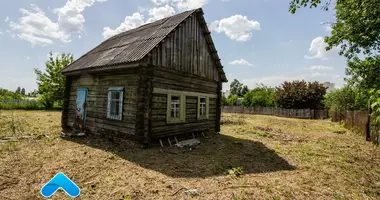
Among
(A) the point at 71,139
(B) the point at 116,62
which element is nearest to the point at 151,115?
(B) the point at 116,62

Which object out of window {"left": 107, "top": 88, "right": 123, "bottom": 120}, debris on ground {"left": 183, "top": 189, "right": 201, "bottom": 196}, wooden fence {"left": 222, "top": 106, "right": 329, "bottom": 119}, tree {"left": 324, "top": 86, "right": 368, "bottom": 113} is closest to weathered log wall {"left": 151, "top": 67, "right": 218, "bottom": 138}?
window {"left": 107, "top": 88, "right": 123, "bottom": 120}

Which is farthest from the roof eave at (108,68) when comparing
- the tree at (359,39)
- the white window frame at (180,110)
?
the tree at (359,39)

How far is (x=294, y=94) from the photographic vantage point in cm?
3256

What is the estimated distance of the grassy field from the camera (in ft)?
14.8

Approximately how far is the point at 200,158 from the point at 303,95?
3063 cm

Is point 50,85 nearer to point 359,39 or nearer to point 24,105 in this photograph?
point 24,105

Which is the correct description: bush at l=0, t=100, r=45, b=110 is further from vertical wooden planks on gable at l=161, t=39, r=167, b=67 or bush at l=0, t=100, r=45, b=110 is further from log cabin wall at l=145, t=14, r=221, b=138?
vertical wooden planks on gable at l=161, t=39, r=167, b=67

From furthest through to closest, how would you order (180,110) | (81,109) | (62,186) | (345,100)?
(345,100) < (81,109) < (180,110) < (62,186)

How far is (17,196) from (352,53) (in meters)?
20.0

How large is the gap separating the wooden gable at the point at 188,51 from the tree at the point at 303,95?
2555 cm

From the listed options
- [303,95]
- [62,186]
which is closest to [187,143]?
[62,186]

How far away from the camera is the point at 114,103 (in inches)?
352

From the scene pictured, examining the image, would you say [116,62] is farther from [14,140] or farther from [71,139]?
[14,140]

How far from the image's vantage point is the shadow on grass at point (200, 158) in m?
6.04
